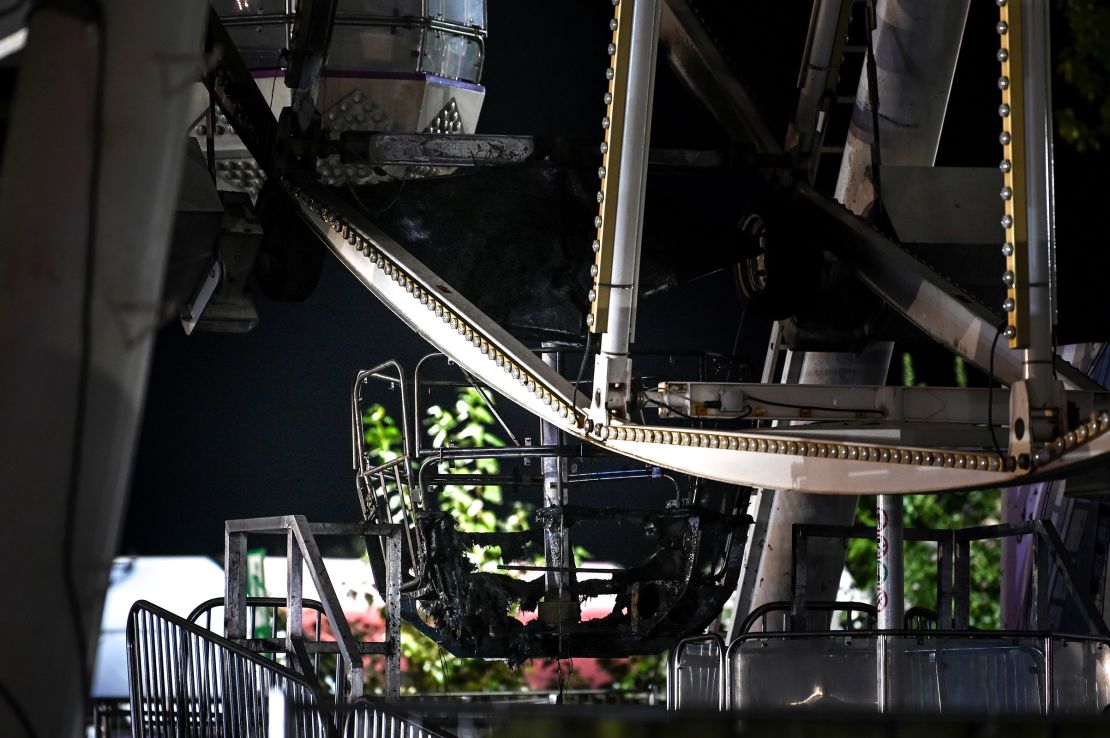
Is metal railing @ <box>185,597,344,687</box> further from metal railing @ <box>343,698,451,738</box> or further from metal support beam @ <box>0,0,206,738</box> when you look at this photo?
metal support beam @ <box>0,0,206,738</box>

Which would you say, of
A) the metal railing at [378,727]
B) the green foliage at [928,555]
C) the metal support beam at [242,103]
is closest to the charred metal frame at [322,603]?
the metal support beam at [242,103]

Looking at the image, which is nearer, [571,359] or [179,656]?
[179,656]

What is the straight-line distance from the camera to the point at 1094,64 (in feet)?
33.5

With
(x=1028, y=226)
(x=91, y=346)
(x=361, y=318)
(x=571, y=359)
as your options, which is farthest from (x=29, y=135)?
(x=361, y=318)

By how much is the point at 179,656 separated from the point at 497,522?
6973 mm

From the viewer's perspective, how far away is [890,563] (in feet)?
24.5

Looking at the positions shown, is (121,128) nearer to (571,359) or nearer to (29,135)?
(29,135)

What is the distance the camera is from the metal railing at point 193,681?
5812 mm

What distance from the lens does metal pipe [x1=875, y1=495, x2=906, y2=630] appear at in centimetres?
733

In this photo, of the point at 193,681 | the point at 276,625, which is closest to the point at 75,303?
the point at 193,681

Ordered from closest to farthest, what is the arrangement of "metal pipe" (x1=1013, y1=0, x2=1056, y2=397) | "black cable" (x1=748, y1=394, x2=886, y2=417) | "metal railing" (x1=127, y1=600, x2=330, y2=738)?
"metal pipe" (x1=1013, y1=0, x2=1056, y2=397) → "black cable" (x1=748, y1=394, x2=886, y2=417) → "metal railing" (x1=127, y1=600, x2=330, y2=738)

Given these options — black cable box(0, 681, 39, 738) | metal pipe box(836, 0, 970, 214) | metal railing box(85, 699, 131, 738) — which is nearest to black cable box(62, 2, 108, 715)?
black cable box(0, 681, 39, 738)

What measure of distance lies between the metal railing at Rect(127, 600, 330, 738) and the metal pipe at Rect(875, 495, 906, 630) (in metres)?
3.05

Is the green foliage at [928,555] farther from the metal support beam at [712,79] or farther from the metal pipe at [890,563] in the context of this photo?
the metal support beam at [712,79]
